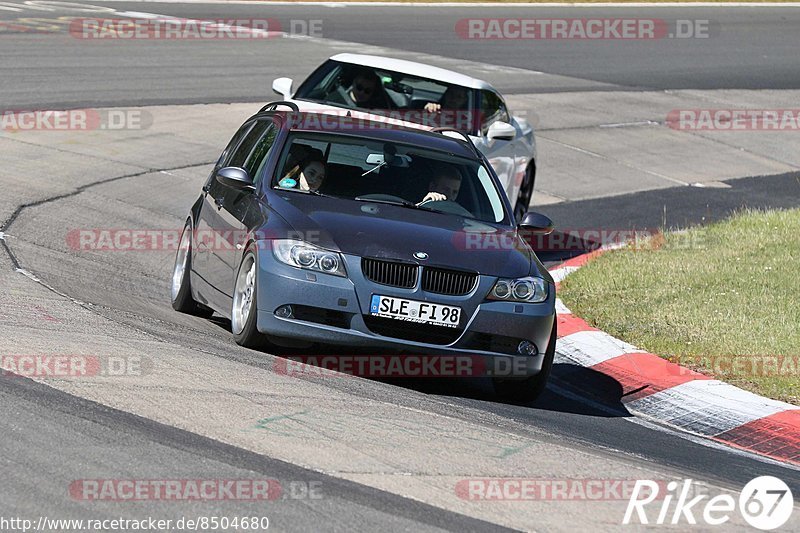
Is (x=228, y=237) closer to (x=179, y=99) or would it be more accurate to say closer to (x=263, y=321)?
(x=263, y=321)

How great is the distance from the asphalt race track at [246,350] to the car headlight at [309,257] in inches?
23.8

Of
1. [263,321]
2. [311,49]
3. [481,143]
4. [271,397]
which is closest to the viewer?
[271,397]

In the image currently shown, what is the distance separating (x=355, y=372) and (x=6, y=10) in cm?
2107

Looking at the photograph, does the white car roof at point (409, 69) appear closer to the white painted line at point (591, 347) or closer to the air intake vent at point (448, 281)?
the white painted line at point (591, 347)

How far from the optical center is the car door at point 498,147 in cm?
1383

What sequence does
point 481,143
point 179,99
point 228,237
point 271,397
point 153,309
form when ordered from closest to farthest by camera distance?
point 271,397 < point 228,237 < point 153,309 < point 481,143 < point 179,99

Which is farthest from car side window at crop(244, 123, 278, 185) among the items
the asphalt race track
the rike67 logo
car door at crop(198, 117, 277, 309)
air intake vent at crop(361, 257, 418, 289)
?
the rike67 logo

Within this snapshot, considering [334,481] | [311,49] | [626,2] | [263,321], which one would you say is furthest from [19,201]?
[626,2]

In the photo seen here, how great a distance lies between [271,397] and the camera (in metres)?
7.07

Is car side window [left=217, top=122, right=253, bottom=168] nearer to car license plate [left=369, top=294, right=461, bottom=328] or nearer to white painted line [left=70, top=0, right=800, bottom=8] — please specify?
car license plate [left=369, top=294, right=461, bottom=328]

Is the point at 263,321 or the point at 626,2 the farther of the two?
the point at 626,2

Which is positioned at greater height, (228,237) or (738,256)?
(228,237)

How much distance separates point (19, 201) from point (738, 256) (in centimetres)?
682

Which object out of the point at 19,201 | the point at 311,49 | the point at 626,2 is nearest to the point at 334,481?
the point at 19,201
